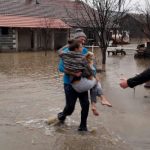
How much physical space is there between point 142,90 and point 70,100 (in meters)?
5.40

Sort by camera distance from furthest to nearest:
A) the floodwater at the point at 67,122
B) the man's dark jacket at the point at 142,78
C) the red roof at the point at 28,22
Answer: the red roof at the point at 28,22
the floodwater at the point at 67,122
the man's dark jacket at the point at 142,78

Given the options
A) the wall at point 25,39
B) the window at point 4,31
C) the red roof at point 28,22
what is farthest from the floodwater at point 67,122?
the wall at point 25,39

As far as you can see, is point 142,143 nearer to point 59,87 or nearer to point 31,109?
point 31,109

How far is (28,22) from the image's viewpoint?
131 feet

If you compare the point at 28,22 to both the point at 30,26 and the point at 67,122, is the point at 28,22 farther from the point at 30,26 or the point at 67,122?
→ the point at 67,122

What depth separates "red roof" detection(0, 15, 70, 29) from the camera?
38050mm

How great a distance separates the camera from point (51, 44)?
41.7 meters

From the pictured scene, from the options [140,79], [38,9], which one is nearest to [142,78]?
[140,79]

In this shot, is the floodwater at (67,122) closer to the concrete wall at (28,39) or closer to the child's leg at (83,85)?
the child's leg at (83,85)

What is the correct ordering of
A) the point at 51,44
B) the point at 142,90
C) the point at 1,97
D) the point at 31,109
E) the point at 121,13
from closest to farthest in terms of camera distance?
the point at 31,109 < the point at 1,97 < the point at 142,90 < the point at 121,13 < the point at 51,44

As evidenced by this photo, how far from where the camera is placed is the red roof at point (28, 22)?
38.0 m

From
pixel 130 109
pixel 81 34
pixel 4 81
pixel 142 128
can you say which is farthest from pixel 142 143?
pixel 4 81

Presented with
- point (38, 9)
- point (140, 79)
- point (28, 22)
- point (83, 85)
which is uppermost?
point (38, 9)

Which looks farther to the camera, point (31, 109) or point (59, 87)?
point (59, 87)
